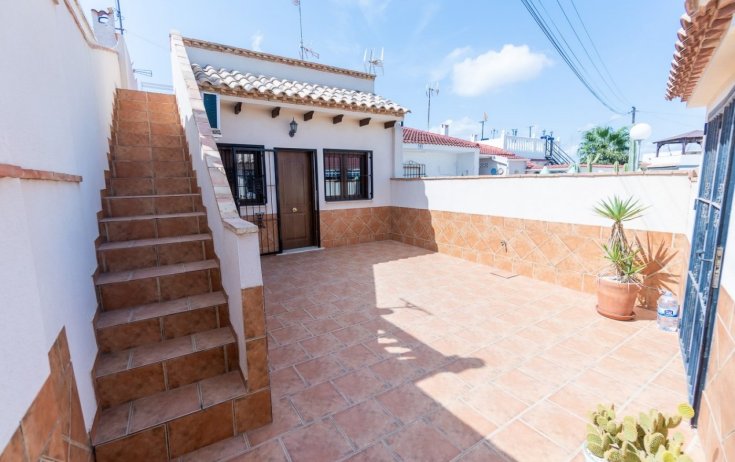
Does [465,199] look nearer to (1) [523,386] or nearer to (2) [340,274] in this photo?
(2) [340,274]

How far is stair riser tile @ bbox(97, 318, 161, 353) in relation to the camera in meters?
2.19

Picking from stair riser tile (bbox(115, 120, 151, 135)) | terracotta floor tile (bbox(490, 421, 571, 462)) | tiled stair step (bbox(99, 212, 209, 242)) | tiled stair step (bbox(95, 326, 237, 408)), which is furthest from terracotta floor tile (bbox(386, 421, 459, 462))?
stair riser tile (bbox(115, 120, 151, 135))

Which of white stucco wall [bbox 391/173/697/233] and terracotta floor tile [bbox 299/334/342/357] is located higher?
white stucco wall [bbox 391/173/697/233]

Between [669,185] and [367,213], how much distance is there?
5.41 m

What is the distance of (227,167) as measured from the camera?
6160 mm

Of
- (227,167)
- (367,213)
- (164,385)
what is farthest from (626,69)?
(164,385)

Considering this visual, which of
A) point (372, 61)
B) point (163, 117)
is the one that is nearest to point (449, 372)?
point (163, 117)

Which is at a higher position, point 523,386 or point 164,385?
point 164,385

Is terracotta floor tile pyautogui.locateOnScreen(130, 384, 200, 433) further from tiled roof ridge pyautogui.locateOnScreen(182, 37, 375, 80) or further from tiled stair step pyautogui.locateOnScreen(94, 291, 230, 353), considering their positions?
tiled roof ridge pyautogui.locateOnScreen(182, 37, 375, 80)

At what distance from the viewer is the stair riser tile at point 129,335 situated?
86.2 inches

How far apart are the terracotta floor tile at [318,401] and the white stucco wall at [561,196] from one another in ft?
13.4

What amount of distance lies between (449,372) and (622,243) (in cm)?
279

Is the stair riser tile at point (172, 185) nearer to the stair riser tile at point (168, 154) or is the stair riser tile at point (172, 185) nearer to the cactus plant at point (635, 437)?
the stair riser tile at point (168, 154)

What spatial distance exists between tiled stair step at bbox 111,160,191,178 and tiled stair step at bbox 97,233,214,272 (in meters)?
1.16
